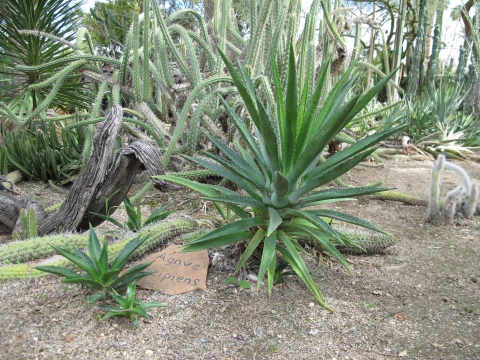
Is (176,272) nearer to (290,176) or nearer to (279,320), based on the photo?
(279,320)

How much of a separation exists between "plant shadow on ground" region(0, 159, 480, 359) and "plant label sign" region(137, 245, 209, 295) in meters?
0.04

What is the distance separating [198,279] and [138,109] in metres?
2.08

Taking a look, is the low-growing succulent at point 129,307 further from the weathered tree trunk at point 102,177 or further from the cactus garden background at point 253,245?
the weathered tree trunk at point 102,177

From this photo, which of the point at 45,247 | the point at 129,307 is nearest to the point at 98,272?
the point at 129,307

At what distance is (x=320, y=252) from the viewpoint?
6.94 feet

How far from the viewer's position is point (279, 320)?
1.58 meters

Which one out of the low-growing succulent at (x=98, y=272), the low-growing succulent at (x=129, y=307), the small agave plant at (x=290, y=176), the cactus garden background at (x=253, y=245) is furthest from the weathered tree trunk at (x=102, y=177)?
the low-growing succulent at (x=129, y=307)

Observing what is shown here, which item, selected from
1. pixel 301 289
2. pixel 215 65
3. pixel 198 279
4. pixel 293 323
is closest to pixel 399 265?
pixel 301 289

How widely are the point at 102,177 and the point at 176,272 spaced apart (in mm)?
→ 743

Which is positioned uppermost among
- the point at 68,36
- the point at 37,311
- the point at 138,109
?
the point at 68,36

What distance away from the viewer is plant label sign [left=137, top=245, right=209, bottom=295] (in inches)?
69.4

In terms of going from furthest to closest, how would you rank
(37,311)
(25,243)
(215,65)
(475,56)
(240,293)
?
(475,56)
(215,65)
(25,243)
(240,293)
(37,311)

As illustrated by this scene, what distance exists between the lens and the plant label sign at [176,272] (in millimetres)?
1764

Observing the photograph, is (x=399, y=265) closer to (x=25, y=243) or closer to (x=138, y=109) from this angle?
(x=25, y=243)
